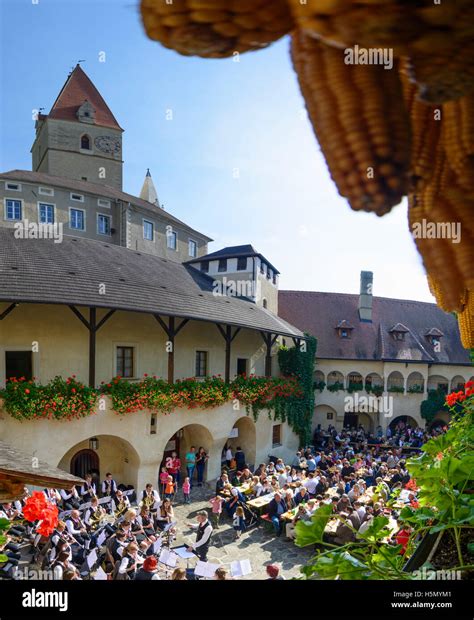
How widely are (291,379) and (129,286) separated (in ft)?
34.2

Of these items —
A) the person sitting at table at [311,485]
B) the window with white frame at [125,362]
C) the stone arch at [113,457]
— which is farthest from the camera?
the window with white frame at [125,362]

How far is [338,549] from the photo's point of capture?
1987mm

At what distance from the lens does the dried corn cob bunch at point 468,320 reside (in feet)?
4.13

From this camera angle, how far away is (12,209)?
2731 centimetres

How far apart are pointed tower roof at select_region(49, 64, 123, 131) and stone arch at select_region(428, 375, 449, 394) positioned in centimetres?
3276

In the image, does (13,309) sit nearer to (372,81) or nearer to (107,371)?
(107,371)

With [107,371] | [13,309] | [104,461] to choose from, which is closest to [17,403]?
[13,309]

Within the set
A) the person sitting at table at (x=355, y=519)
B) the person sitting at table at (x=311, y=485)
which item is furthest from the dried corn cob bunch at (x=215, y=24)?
the person sitting at table at (x=311, y=485)

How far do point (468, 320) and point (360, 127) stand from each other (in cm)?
88

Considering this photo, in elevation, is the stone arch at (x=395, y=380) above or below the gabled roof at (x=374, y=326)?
below

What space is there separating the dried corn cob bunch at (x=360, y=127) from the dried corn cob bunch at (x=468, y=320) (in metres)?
0.62

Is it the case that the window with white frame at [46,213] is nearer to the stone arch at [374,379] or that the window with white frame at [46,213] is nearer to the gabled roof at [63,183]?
the gabled roof at [63,183]

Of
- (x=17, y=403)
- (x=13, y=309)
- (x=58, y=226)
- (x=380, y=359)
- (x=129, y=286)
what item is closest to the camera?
(x=17, y=403)

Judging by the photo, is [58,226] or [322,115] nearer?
[322,115]
